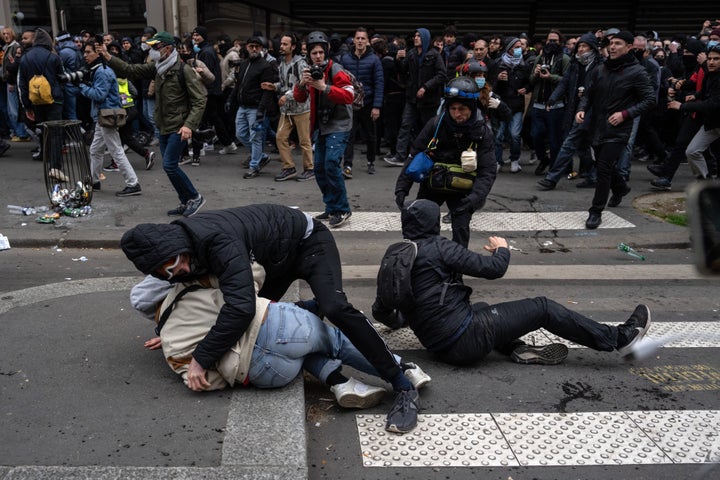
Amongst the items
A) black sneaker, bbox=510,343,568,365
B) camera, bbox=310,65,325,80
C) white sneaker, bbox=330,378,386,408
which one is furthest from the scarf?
black sneaker, bbox=510,343,568,365

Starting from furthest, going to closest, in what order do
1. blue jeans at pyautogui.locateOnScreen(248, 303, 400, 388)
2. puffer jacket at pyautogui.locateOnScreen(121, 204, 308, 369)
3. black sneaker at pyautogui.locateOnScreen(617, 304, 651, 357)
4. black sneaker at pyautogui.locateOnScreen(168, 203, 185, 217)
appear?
1. black sneaker at pyautogui.locateOnScreen(168, 203, 185, 217)
2. black sneaker at pyautogui.locateOnScreen(617, 304, 651, 357)
3. blue jeans at pyautogui.locateOnScreen(248, 303, 400, 388)
4. puffer jacket at pyautogui.locateOnScreen(121, 204, 308, 369)

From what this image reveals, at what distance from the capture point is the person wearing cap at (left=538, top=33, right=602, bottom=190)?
9125 mm

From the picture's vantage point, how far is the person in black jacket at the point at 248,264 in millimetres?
3502

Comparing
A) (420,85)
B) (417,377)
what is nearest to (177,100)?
(420,85)

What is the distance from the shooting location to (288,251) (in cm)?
409

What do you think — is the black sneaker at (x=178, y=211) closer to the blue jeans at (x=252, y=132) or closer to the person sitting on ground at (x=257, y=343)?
the blue jeans at (x=252, y=132)

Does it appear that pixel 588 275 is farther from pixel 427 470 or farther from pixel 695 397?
pixel 427 470

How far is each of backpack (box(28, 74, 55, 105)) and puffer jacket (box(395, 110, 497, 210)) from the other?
6326 mm

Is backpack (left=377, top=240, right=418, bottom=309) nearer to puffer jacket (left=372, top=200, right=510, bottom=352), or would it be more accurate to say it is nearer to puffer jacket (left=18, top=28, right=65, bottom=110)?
puffer jacket (left=372, top=200, right=510, bottom=352)

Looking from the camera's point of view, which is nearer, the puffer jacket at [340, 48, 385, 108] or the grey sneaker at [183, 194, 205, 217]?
the grey sneaker at [183, 194, 205, 217]

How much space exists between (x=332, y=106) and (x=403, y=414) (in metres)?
4.42

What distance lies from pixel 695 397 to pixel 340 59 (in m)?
7.61

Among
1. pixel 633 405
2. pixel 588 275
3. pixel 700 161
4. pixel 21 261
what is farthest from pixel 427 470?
pixel 700 161

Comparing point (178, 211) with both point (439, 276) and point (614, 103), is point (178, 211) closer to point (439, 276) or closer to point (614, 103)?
point (439, 276)
